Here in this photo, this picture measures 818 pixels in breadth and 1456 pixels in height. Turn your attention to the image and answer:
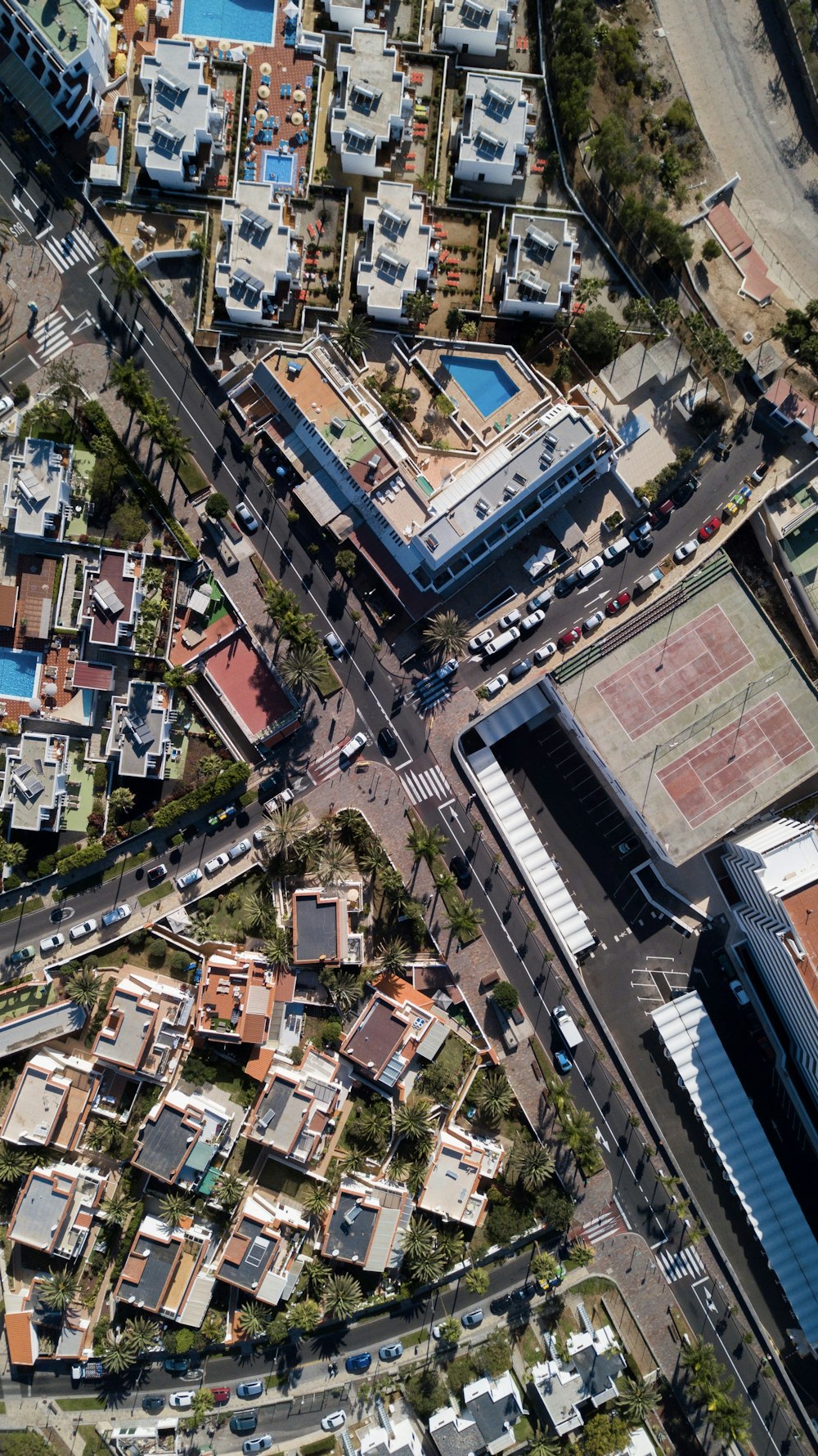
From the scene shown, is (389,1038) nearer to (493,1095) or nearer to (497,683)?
(493,1095)

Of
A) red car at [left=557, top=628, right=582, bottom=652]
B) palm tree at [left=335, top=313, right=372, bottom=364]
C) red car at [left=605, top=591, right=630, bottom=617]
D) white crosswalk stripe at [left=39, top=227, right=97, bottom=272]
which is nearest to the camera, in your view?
palm tree at [left=335, top=313, right=372, bottom=364]

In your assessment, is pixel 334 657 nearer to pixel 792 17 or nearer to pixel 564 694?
pixel 564 694

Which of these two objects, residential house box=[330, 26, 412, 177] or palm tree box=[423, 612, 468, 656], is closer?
residential house box=[330, 26, 412, 177]

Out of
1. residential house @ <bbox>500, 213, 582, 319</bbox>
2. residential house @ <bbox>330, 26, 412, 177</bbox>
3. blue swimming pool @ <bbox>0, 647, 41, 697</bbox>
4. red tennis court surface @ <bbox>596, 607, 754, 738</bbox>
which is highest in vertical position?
residential house @ <bbox>330, 26, 412, 177</bbox>

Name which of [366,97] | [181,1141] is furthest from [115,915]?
[366,97]

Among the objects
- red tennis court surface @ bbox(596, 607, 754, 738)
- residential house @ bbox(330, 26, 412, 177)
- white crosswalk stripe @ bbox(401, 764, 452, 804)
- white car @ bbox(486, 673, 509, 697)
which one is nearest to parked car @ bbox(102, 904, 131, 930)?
white crosswalk stripe @ bbox(401, 764, 452, 804)

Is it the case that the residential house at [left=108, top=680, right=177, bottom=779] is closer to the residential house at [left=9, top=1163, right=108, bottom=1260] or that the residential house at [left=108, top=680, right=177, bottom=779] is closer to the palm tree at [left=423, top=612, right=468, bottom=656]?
the palm tree at [left=423, top=612, right=468, bottom=656]

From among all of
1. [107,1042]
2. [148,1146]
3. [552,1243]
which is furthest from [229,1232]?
[552,1243]
